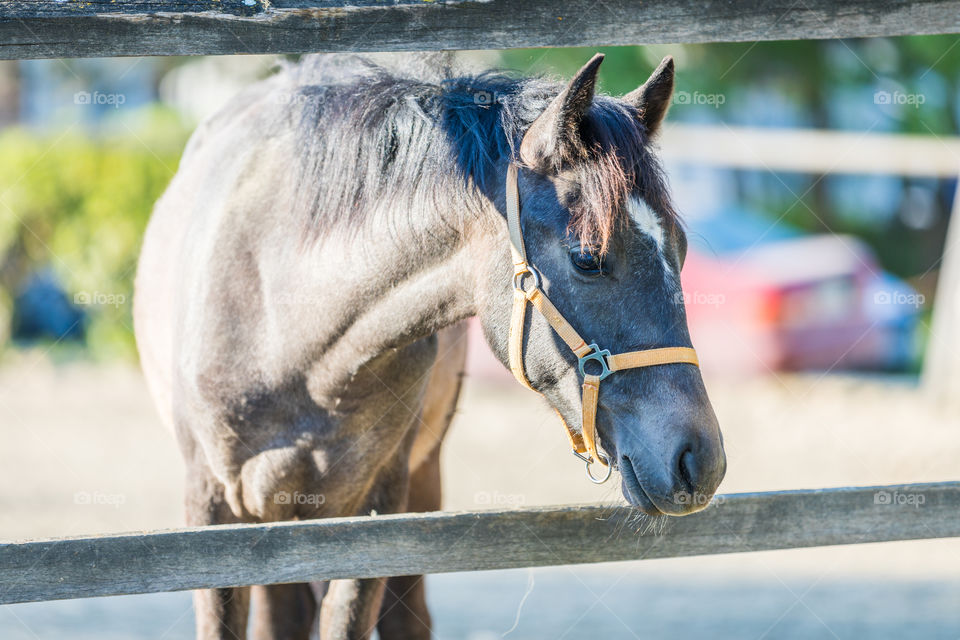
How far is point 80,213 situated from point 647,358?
27.1ft

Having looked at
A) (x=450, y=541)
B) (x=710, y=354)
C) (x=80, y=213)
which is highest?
(x=450, y=541)

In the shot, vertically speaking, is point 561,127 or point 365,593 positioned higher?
point 561,127

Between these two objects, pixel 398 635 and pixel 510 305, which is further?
pixel 398 635

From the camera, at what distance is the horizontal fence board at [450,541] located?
2.11m

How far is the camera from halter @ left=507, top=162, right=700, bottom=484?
2.12 meters

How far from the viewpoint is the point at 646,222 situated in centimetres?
220

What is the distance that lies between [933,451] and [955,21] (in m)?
5.54

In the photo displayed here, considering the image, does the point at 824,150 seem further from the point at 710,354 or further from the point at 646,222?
the point at 646,222

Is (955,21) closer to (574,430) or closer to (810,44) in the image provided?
(574,430)

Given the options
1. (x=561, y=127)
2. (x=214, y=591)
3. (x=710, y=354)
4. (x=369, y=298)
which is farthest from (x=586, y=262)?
(x=710, y=354)

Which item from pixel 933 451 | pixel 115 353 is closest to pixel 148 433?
pixel 115 353

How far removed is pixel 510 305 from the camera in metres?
2.28

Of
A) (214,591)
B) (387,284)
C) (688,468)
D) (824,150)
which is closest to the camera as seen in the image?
(688,468)

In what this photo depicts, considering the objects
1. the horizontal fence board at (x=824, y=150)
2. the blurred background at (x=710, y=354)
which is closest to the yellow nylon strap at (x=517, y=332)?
the blurred background at (x=710, y=354)
